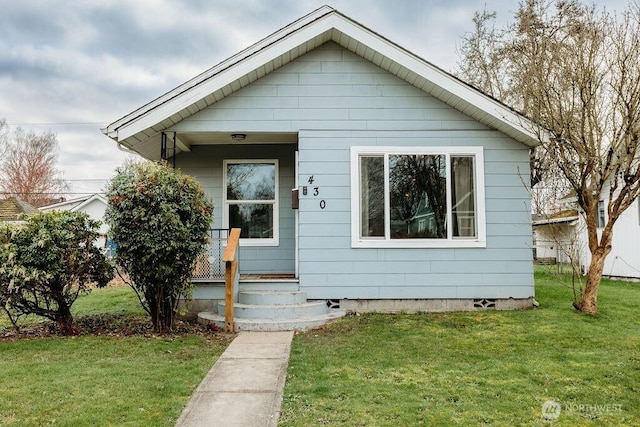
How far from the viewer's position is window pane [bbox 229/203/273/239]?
904 cm

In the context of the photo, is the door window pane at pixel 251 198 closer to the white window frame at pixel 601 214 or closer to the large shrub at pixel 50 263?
the large shrub at pixel 50 263

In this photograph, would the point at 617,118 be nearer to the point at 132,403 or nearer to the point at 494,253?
the point at 494,253

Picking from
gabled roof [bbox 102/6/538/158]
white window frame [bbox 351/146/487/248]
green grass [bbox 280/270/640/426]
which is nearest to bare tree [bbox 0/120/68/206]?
gabled roof [bbox 102/6/538/158]

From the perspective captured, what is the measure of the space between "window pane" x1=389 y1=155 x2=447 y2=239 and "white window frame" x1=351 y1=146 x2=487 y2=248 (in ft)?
0.27

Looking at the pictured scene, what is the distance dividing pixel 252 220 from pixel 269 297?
2261mm

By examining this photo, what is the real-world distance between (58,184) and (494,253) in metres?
35.3

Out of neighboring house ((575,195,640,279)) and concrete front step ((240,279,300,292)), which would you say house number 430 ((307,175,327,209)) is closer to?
concrete front step ((240,279,300,292))

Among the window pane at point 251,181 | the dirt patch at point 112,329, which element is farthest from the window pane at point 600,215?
the dirt patch at point 112,329

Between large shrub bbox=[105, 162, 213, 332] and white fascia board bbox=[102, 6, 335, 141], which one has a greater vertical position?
white fascia board bbox=[102, 6, 335, 141]

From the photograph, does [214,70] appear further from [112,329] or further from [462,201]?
[462,201]

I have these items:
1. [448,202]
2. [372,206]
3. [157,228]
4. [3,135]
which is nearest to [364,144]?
[372,206]

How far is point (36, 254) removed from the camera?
596 cm

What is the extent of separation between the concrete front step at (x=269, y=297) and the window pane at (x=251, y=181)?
2.38 m

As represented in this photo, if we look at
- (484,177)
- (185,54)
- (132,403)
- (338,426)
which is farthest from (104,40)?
(338,426)
